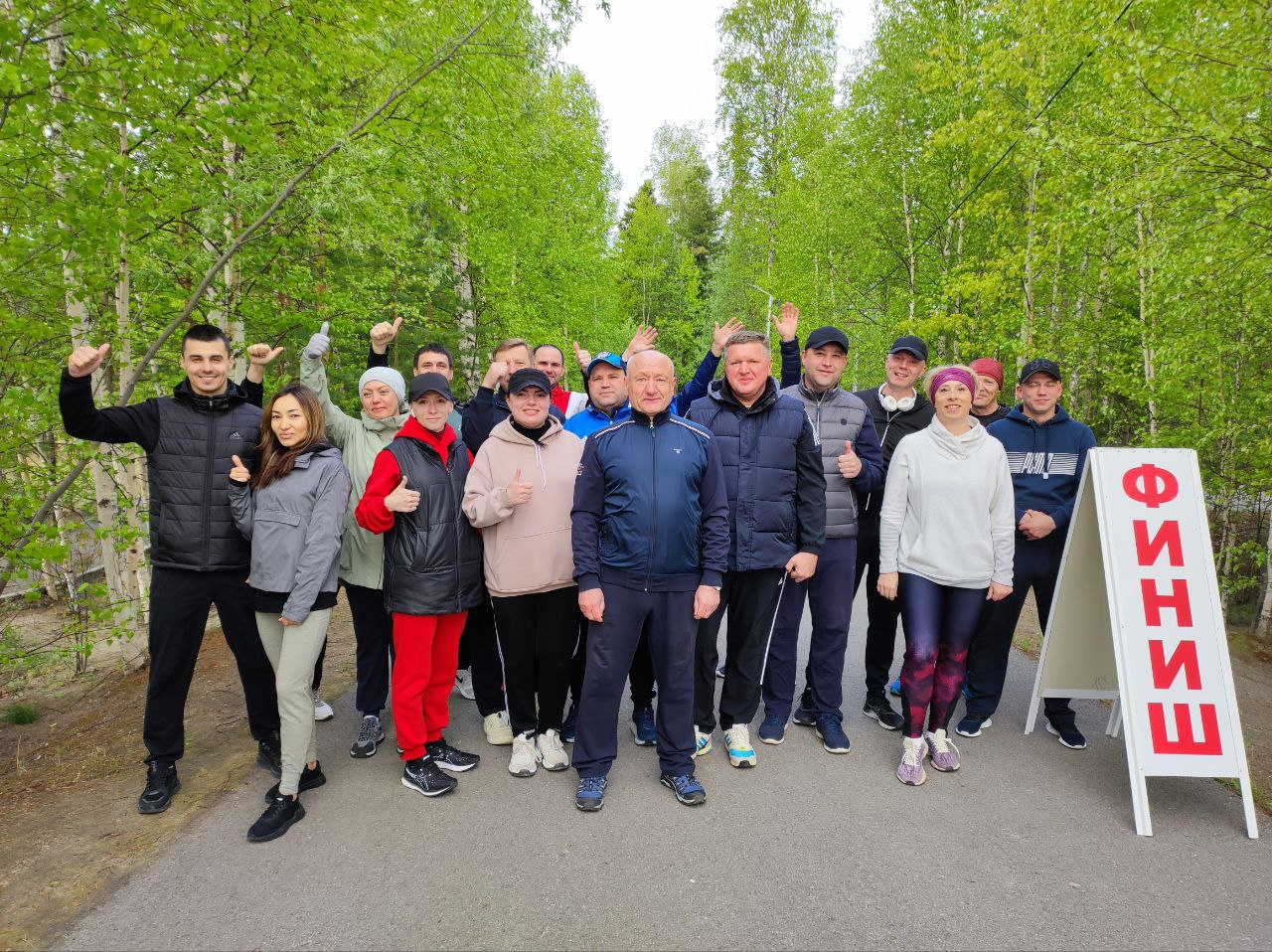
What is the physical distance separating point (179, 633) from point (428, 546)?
53.0 inches

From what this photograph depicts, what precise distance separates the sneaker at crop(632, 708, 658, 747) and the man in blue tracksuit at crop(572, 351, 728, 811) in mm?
575

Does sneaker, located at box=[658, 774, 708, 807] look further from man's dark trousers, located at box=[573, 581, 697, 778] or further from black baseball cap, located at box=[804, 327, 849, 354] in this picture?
black baseball cap, located at box=[804, 327, 849, 354]

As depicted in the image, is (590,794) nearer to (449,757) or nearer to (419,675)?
(449,757)

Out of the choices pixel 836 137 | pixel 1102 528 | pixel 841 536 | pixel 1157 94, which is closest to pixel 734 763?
pixel 841 536

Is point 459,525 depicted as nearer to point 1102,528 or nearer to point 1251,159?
point 1102,528

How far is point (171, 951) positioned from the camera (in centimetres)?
245

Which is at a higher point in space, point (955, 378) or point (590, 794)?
point (955, 378)

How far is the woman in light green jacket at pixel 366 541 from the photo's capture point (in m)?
4.14

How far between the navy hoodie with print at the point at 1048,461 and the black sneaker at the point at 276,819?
4.70 meters

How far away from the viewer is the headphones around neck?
4645mm

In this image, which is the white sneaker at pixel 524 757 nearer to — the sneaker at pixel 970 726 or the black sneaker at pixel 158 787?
the black sneaker at pixel 158 787

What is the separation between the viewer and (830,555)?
4.26m

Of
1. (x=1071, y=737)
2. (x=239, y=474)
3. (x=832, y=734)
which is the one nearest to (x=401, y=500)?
(x=239, y=474)

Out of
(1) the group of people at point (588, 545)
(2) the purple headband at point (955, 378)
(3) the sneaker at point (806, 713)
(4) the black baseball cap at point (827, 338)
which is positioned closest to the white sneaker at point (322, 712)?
(1) the group of people at point (588, 545)
